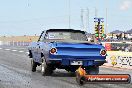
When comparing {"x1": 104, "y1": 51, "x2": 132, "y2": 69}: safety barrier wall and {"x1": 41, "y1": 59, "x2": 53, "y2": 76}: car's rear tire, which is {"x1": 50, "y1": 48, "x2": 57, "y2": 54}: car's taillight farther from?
{"x1": 104, "y1": 51, "x2": 132, "y2": 69}: safety barrier wall


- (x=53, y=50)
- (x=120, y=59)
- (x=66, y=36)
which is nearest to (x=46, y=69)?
(x=53, y=50)

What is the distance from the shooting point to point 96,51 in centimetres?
1480

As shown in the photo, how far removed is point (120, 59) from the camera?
2284cm

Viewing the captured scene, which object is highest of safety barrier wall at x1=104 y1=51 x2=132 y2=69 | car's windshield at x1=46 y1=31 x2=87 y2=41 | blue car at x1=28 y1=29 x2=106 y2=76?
car's windshield at x1=46 y1=31 x2=87 y2=41

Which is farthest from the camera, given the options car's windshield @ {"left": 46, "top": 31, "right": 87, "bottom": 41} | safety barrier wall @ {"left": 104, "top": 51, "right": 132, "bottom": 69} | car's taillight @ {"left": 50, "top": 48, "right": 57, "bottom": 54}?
safety barrier wall @ {"left": 104, "top": 51, "right": 132, "bottom": 69}

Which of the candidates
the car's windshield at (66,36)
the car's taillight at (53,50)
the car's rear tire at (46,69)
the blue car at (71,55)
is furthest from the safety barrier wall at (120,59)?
the car's taillight at (53,50)

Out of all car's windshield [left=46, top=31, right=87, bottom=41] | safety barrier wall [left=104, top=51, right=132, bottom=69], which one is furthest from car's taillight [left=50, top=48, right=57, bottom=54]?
safety barrier wall [left=104, top=51, right=132, bottom=69]

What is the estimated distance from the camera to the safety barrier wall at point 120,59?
22328 mm

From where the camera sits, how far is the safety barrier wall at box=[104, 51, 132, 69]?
22.3 m

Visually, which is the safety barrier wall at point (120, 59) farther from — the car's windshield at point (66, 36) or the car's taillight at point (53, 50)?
the car's taillight at point (53, 50)

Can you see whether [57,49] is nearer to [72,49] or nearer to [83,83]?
[72,49]

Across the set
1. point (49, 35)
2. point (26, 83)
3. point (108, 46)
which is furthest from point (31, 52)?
point (108, 46)

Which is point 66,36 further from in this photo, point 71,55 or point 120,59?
point 120,59

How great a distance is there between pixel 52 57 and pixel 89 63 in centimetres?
126
